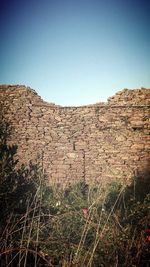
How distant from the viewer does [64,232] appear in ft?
11.0

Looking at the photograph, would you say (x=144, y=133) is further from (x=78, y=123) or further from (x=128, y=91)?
(x=78, y=123)

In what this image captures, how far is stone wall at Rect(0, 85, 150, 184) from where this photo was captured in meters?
7.35

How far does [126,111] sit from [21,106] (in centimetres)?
398

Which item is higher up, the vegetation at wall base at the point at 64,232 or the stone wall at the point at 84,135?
the stone wall at the point at 84,135

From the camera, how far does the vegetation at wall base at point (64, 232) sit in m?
2.08

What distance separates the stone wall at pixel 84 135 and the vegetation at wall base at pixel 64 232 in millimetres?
2409

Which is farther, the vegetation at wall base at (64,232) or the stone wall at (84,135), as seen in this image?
the stone wall at (84,135)

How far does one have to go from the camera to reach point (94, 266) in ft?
8.12

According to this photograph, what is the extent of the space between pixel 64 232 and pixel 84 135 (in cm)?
457

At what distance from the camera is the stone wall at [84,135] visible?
735cm

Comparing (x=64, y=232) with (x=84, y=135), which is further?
(x=84, y=135)

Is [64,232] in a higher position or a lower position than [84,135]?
lower

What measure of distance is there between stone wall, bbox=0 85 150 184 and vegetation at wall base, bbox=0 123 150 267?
2.41 m

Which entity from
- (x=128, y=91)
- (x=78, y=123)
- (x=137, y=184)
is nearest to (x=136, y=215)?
(x=137, y=184)
